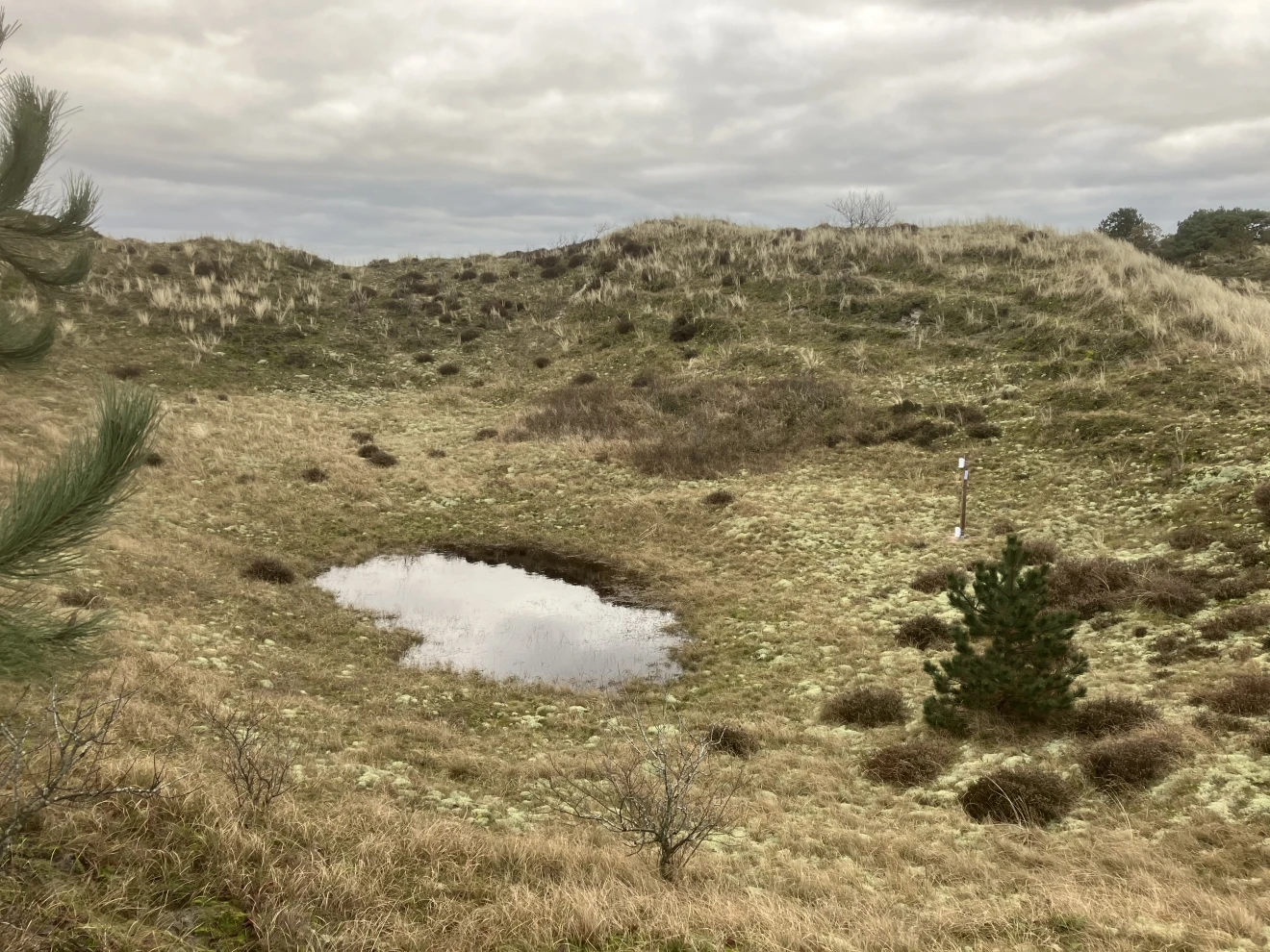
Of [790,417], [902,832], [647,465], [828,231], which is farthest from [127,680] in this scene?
[828,231]

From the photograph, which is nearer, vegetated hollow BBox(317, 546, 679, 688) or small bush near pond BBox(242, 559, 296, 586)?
vegetated hollow BBox(317, 546, 679, 688)

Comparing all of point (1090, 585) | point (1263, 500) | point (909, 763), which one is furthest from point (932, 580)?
point (909, 763)

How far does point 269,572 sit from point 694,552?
926cm

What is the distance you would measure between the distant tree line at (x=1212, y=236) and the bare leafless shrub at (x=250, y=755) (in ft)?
181

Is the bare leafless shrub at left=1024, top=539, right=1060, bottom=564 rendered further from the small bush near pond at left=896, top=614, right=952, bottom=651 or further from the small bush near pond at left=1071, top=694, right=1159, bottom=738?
the small bush near pond at left=1071, top=694, right=1159, bottom=738

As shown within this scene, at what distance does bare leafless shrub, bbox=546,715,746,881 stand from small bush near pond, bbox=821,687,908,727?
1998 millimetres

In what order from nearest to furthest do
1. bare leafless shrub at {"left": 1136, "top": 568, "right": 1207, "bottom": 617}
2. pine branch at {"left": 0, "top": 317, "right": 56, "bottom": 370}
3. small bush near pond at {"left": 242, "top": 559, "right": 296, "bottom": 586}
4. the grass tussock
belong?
pine branch at {"left": 0, "top": 317, "right": 56, "bottom": 370} < bare leafless shrub at {"left": 1136, "top": 568, "right": 1207, "bottom": 617} < small bush near pond at {"left": 242, "top": 559, "right": 296, "bottom": 586} < the grass tussock

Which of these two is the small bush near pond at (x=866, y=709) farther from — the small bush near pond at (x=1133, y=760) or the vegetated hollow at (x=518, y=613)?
the vegetated hollow at (x=518, y=613)

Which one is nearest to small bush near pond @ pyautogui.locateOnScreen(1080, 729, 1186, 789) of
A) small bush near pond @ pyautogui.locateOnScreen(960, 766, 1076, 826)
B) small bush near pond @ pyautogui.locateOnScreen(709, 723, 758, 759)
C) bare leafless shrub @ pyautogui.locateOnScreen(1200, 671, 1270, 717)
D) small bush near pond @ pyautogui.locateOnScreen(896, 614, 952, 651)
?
small bush near pond @ pyautogui.locateOnScreen(960, 766, 1076, 826)

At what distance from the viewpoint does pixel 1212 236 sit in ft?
151

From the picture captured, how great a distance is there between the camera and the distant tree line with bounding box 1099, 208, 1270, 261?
4528 cm

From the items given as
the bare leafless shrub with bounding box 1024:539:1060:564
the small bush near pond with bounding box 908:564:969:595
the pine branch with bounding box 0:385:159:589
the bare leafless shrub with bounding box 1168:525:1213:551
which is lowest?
the small bush near pond with bounding box 908:564:969:595

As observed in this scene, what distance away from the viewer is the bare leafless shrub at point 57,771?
12.9 ft

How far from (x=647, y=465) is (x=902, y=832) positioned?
52.4ft
